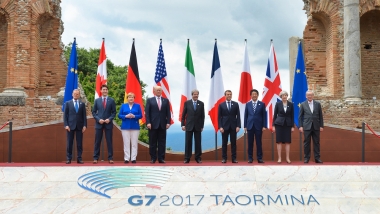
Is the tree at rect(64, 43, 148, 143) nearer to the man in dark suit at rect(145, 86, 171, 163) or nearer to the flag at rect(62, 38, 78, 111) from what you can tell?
the flag at rect(62, 38, 78, 111)

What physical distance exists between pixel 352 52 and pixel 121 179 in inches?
450

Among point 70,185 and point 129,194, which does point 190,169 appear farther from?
point 70,185

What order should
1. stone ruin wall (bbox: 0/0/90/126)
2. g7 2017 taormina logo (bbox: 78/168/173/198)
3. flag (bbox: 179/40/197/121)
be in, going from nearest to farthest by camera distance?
g7 2017 taormina logo (bbox: 78/168/173/198), flag (bbox: 179/40/197/121), stone ruin wall (bbox: 0/0/90/126)

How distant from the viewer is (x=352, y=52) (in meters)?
18.6

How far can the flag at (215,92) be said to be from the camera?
47.0 feet

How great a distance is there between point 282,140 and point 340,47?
8.88 m

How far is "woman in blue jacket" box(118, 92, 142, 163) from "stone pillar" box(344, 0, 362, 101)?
942cm

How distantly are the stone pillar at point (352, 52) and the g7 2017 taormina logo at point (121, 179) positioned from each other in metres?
10.2

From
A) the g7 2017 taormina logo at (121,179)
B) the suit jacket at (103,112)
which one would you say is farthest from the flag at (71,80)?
the g7 2017 taormina logo at (121,179)

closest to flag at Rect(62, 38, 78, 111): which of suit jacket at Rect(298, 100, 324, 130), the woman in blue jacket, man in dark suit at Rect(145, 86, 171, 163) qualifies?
the woman in blue jacket

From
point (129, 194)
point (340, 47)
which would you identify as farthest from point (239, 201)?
point (340, 47)

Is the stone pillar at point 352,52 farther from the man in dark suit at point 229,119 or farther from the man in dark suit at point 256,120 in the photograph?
the man in dark suit at point 229,119

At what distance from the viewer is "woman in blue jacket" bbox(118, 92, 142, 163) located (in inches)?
467

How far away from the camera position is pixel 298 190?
997 cm
